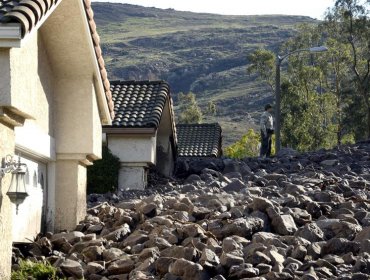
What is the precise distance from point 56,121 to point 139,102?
17.1 meters

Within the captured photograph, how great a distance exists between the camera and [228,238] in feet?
45.7

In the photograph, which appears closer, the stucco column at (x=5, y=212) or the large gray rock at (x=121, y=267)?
the stucco column at (x=5, y=212)

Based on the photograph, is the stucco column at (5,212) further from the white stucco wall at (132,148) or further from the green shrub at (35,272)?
the white stucco wall at (132,148)

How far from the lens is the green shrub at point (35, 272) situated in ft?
43.1

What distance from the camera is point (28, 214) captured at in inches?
614

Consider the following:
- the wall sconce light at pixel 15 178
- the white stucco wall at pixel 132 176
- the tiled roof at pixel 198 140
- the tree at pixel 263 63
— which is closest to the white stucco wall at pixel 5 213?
the wall sconce light at pixel 15 178

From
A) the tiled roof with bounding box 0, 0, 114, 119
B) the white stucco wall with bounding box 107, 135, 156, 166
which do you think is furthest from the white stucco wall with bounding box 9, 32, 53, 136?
the white stucco wall with bounding box 107, 135, 156, 166

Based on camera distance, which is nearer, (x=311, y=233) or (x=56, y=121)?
(x=311, y=233)

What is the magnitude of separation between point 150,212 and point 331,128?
5600 cm

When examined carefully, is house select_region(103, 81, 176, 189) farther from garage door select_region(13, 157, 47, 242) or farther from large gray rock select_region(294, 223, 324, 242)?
large gray rock select_region(294, 223, 324, 242)

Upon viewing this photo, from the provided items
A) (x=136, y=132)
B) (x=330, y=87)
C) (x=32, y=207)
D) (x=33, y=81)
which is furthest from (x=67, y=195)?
(x=330, y=87)

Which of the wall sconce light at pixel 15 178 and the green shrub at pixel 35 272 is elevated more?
the wall sconce light at pixel 15 178

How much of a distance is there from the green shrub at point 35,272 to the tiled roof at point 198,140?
3780 cm

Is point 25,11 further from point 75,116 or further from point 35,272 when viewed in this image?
point 75,116
